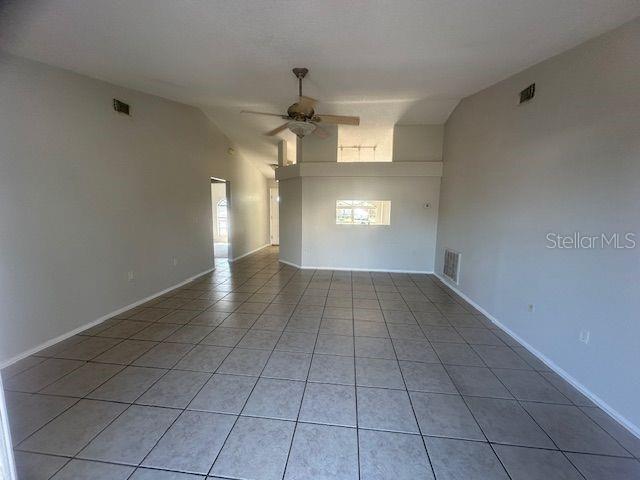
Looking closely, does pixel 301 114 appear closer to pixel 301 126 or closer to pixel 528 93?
pixel 301 126

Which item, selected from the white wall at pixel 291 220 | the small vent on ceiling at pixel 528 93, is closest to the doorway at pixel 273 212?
the white wall at pixel 291 220

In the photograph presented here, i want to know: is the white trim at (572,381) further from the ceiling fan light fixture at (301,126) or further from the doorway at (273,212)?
the doorway at (273,212)

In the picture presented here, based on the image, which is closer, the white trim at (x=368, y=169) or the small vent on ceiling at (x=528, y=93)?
the small vent on ceiling at (x=528, y=93)

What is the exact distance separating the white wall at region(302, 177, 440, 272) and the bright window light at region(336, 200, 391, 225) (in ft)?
0.38

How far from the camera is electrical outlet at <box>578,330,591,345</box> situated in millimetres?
2150

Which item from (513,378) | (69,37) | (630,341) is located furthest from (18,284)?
(630,341)

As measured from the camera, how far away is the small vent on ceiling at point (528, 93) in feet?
9.05

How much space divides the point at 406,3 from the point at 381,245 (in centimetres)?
444

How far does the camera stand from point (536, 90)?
8.97ft

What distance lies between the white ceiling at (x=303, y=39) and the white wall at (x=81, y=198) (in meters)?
0.38

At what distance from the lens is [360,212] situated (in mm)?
6020

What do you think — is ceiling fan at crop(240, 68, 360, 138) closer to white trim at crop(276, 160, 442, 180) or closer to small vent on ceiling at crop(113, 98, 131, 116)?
small vent on ceiling at crop(113, 98, 131, 116)

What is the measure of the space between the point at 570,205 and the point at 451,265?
2.57 m

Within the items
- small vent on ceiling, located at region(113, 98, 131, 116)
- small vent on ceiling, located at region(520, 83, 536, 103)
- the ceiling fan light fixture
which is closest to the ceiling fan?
the ceiling fan light fixture
